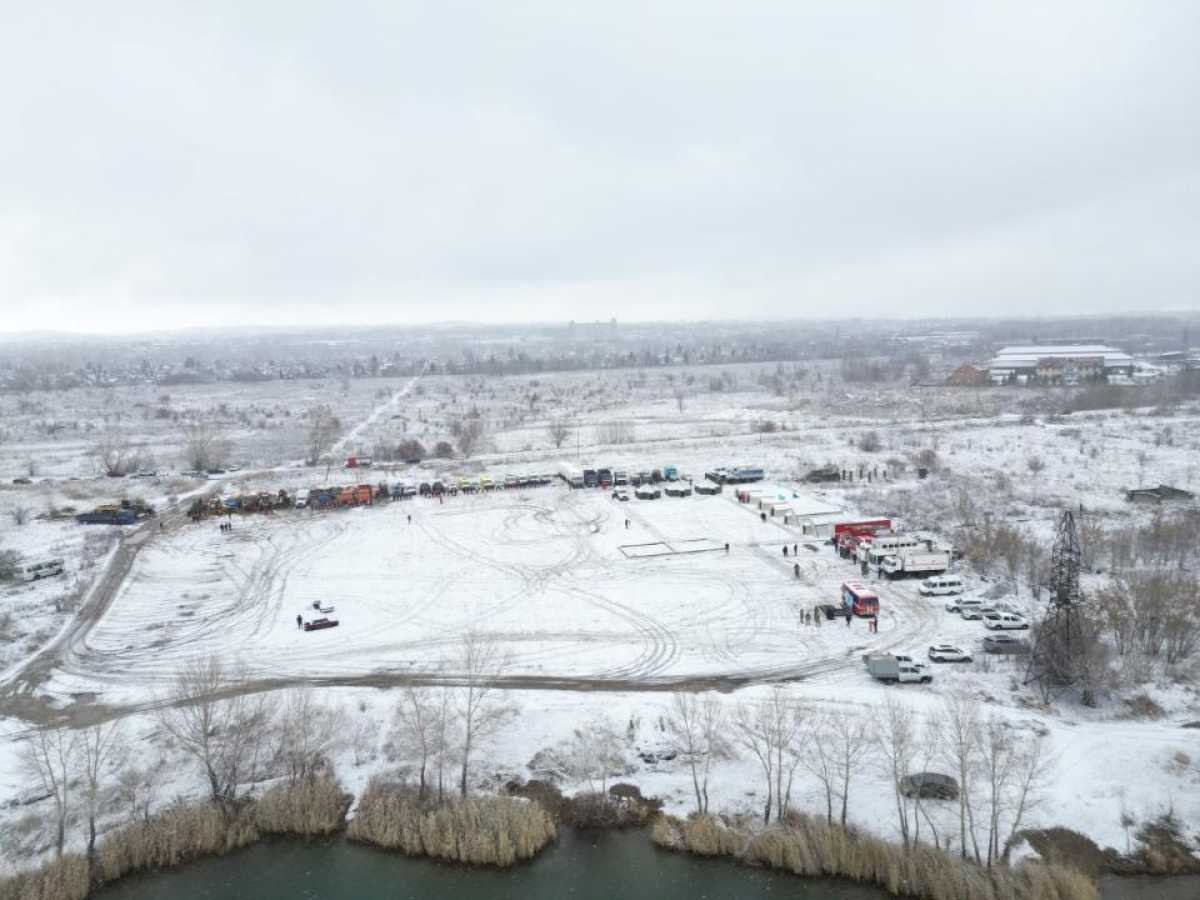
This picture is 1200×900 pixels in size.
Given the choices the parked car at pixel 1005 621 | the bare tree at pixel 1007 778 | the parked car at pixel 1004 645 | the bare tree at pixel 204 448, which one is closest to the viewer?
the bare tree at pixel 1007 778

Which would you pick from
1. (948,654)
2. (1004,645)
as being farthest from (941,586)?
(948,654)

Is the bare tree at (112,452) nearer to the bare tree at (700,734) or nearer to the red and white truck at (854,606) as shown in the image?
the bare tree at (700,734)

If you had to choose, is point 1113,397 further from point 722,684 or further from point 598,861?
point 598,861

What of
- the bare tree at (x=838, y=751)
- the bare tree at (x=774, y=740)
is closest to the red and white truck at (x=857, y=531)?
the bare tree at (x=774, y=740)

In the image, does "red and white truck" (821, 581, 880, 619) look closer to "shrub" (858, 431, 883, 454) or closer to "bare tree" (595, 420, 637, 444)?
"shrub" (858, 431, 883, 454)

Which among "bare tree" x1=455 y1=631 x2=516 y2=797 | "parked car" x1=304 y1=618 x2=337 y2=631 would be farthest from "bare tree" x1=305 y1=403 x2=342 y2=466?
"bare tree" x1=455 y1=631 x2=516 y2=797
